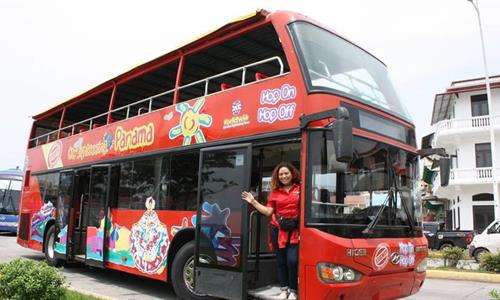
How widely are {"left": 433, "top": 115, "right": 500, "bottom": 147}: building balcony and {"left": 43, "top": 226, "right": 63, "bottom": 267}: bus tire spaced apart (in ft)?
81.6

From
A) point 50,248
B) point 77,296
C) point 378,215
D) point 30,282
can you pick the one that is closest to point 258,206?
point 378,215

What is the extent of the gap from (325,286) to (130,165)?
197 inches

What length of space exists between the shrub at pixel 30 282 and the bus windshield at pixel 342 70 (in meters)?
3.84

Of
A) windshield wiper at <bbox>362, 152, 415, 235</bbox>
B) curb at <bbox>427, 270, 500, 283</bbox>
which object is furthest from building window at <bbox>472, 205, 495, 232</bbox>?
windshield wiper at <bbox>362, 152, 415, 235</bbox>

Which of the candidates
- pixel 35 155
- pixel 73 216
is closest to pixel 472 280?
pixel 73 216

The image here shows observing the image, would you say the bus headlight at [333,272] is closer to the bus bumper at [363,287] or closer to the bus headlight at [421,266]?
the bus bumper at [363,287]

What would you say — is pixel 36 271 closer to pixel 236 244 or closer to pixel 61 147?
pixel 236 244

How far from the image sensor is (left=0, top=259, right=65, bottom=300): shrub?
5.45m

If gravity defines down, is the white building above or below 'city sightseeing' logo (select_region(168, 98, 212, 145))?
above

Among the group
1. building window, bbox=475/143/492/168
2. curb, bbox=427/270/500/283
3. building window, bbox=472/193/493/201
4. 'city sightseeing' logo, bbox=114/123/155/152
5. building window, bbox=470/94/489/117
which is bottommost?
curb, bbox=427/270/500/283

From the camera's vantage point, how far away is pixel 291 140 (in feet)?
19.2

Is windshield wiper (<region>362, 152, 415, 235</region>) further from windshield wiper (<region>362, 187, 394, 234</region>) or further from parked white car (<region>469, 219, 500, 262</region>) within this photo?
parked white car (<region>469, 219, 500, 262</region>)

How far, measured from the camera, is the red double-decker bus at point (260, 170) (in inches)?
212

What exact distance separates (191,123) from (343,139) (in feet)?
10.7
